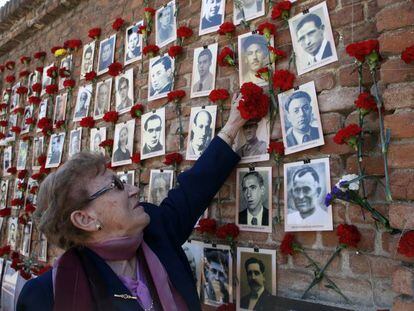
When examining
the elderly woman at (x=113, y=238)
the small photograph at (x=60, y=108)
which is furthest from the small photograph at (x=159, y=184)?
the small photograph at (x=60, y=108)

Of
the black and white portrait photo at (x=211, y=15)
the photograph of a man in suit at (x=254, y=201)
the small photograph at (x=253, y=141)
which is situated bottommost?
the photograph of a man in suit at (x=254, y=201)

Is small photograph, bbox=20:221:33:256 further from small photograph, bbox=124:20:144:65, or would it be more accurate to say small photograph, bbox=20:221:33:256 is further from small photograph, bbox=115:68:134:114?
small photograph, bbox=124:20:144:65

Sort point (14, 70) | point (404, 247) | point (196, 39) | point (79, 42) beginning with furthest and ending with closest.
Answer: point (14, 70)
point (79, 42)
point (196, 39)
point (404, 247)

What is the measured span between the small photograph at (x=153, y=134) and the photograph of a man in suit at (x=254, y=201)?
70 centimetres

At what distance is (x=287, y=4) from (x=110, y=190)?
1.19 meters

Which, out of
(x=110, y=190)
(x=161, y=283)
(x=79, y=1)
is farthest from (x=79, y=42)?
(x=161, y=283)

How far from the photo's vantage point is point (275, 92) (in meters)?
1.90

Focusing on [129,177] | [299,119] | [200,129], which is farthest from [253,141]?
[129,177]

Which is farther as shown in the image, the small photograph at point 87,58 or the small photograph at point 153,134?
the small photograph at point 87,58

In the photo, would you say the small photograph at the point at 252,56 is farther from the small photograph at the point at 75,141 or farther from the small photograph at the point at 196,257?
the small photograph at the point at 75,141

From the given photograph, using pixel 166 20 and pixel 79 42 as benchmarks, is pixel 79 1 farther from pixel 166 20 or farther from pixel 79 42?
pixel 166 20

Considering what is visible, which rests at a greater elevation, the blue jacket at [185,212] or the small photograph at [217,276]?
the blue jacket at [185,212]

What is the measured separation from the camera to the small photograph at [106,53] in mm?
3090

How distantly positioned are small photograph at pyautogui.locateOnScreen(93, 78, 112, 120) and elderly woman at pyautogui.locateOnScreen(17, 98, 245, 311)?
48.6 inches
